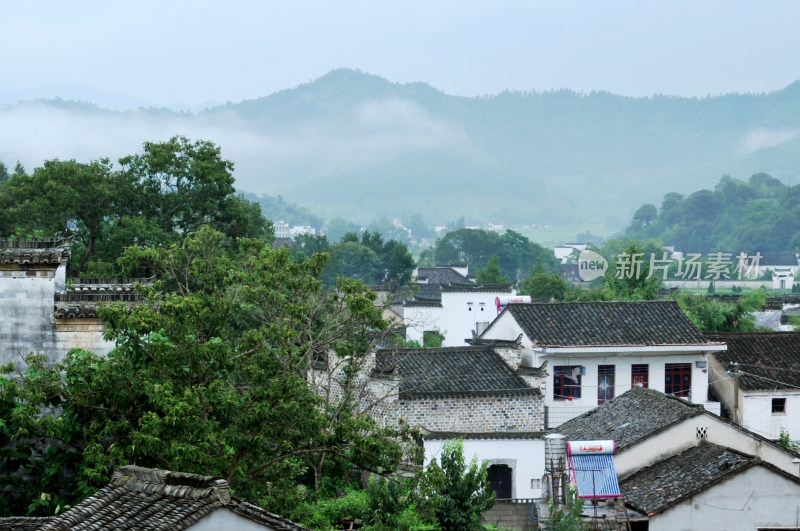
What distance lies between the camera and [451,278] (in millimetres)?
88750

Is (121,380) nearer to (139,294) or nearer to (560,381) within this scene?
(139,294)

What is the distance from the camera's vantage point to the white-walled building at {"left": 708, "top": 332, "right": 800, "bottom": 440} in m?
32.5

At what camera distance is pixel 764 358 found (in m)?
34.2

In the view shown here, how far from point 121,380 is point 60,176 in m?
25.0

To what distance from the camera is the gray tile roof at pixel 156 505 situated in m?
9.68

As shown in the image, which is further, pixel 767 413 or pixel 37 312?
pixel 767 413

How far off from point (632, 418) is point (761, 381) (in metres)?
8.52

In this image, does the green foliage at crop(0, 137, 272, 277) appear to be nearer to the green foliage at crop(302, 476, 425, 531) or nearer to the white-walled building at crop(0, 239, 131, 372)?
the white-walled building at crop(0, 239, 131, 372)

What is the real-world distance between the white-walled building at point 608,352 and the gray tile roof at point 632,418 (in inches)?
124

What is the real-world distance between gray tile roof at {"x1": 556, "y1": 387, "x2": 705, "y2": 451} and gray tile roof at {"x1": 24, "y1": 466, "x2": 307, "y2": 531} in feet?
48.7

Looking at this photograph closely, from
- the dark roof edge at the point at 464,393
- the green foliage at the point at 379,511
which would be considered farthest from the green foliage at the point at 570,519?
the dark roof edge at the point at 464,393

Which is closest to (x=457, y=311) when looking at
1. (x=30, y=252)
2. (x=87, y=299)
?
(x=87, y=299)

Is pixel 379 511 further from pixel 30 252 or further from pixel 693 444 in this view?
pixel 693 444

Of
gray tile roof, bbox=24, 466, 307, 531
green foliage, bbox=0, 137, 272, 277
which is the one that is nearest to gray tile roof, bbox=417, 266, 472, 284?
green foliage, bbox=0, 137, 272, 277
